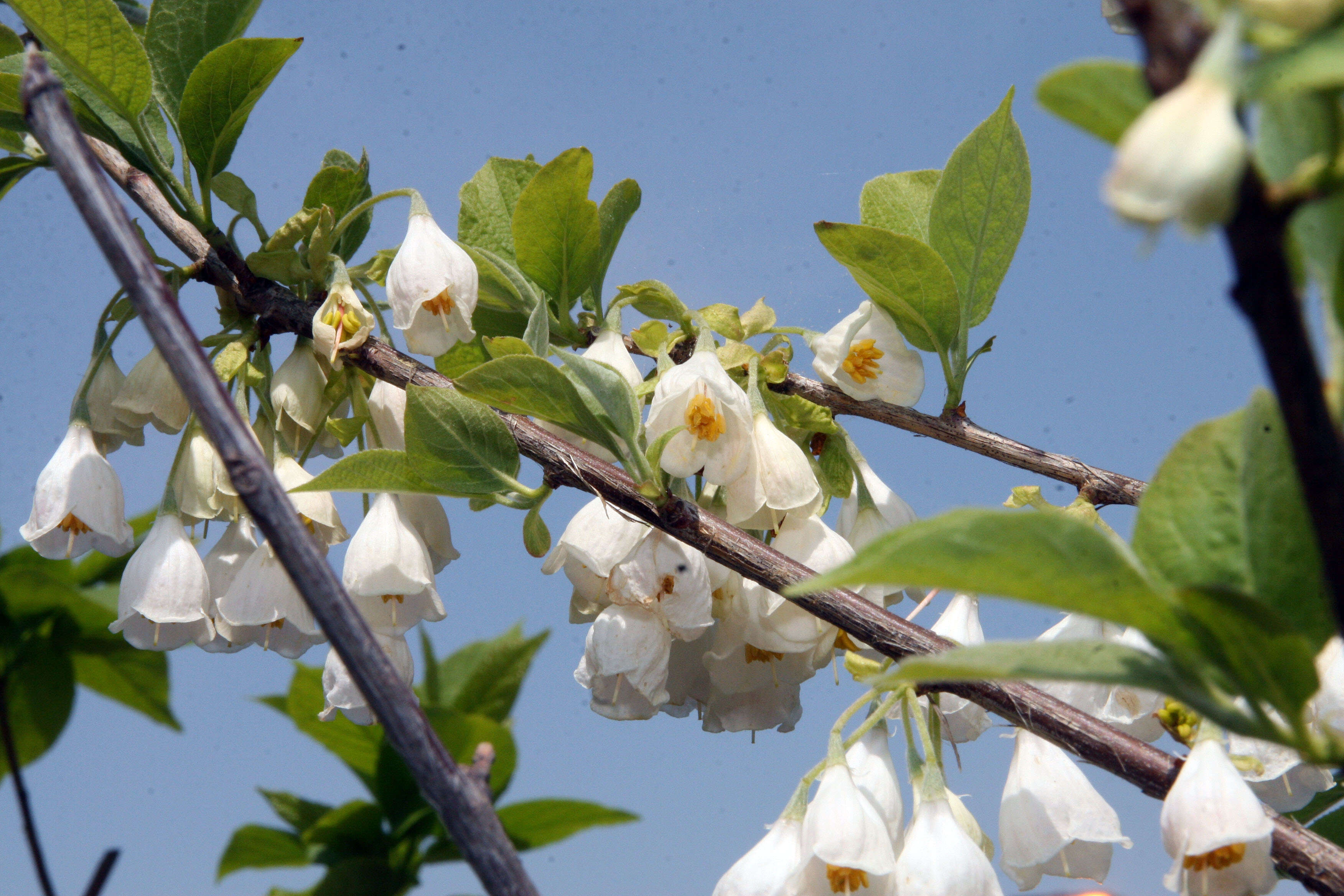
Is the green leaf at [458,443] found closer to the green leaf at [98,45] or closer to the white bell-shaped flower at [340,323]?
the white bell-shaped flower at [340,323]

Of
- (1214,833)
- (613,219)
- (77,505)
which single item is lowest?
(1214,833)

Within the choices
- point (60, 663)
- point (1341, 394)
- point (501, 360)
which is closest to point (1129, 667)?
point (1341, 394)

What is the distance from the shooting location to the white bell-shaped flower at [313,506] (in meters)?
0.94

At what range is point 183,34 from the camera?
1042 millimetres

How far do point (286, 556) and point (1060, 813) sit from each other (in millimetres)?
695

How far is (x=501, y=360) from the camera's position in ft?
2.40

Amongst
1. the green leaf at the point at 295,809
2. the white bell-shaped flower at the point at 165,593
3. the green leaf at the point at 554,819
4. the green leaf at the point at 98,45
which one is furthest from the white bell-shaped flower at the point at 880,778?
the green leaf at the point at 295,809

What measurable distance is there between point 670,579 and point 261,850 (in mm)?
1384

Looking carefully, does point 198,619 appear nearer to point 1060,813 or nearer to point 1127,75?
point 1060,813

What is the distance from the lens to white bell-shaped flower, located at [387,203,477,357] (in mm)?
922

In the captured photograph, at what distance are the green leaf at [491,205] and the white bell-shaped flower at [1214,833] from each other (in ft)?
2.61

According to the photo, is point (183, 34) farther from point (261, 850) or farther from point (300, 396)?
point (261, 850)

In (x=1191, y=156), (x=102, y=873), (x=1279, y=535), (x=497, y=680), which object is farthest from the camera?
(x=497, y=680)

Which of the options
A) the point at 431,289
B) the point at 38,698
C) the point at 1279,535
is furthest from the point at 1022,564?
the point at 38,698
